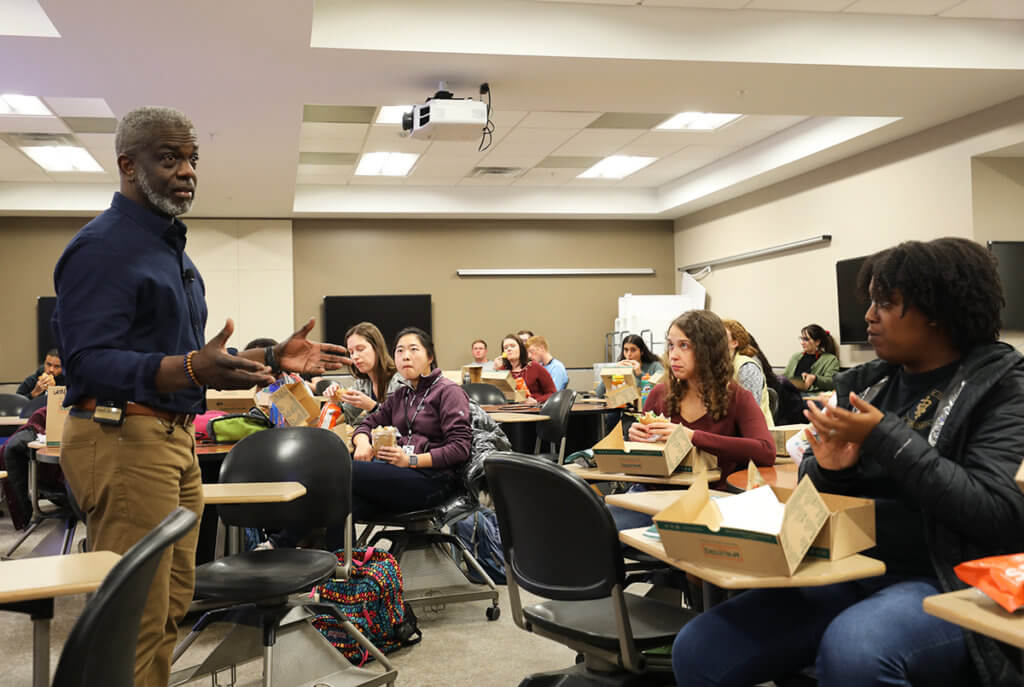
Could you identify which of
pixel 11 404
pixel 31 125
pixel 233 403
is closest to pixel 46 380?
pixel 11 404

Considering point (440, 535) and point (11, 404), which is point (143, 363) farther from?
point (11, 404)

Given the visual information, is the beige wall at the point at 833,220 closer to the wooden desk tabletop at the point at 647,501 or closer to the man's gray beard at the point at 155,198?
the wooden desk tabletop at the point at 647,501

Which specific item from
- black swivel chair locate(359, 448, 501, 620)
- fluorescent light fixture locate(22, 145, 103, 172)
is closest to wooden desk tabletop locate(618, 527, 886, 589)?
black swivel chair locate(359, 448, 501, 620)

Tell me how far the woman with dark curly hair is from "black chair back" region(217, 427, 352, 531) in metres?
1.62

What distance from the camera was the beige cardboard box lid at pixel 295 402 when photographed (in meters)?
3.19

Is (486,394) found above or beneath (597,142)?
beneath

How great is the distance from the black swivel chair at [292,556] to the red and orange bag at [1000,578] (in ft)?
6.48

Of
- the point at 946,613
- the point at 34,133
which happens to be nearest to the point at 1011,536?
the point at 946,613

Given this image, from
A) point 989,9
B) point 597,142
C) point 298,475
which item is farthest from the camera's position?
point 597,142

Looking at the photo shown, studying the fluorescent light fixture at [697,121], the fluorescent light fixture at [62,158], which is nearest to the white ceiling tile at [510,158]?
the fluorescent light fixture at [697,121]

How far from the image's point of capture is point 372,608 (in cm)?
341

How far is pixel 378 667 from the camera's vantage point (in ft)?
10.7

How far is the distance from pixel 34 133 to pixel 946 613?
8.95 m

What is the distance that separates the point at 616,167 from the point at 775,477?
26.9 feet
